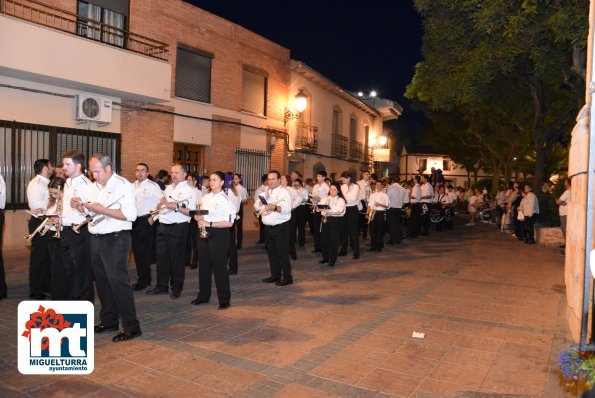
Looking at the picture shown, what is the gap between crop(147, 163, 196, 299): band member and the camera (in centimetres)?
780

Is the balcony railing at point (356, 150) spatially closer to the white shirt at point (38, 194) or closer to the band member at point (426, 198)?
the band member at point (426, 198)

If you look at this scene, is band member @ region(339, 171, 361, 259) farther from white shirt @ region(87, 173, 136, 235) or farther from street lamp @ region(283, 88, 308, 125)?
street lamp @ region(283, 88, 308, 125)

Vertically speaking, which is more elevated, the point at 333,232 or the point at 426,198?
the point at 426,198

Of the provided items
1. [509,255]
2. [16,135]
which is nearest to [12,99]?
[16,135]

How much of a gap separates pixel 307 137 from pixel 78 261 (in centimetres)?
1721

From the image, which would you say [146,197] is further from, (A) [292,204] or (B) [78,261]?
(A) [292,204]

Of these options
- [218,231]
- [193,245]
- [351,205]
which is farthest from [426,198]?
[218,231]

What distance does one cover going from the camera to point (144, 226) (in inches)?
341

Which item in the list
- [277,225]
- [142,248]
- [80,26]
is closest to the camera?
[142,248]

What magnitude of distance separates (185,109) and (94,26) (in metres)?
3.61

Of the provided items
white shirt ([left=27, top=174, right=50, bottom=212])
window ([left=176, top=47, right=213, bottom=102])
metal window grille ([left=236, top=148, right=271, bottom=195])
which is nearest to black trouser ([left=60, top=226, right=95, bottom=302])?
white shirt ([left=27, top=174, right=50, bottom=212])

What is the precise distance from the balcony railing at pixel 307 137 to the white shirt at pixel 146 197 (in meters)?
13.7

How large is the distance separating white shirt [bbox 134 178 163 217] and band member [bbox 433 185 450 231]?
44.6 feet

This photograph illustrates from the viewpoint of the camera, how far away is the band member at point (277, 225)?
860cm
